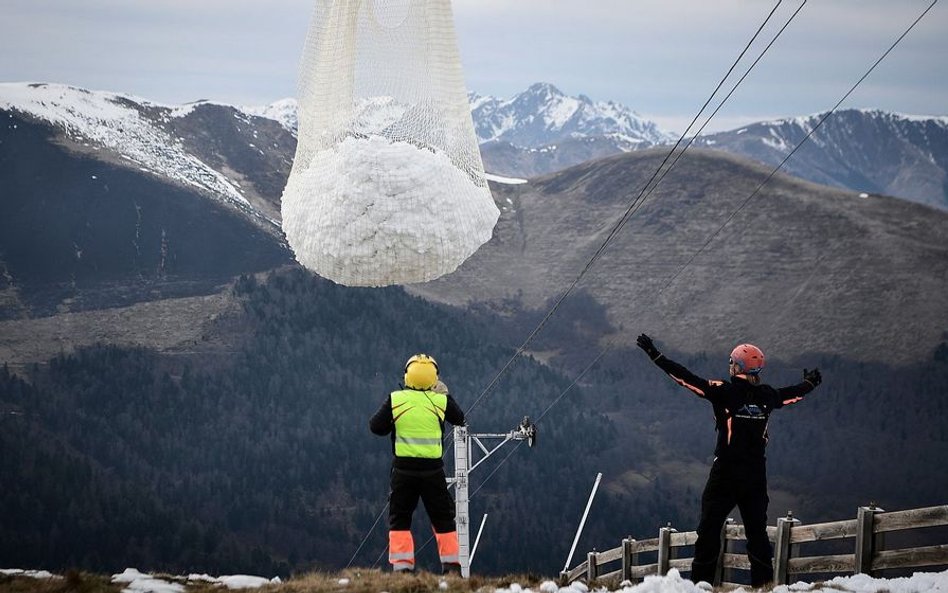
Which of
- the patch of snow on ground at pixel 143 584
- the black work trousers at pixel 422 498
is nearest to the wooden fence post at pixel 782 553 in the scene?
the black work trousers at pixel 422 498

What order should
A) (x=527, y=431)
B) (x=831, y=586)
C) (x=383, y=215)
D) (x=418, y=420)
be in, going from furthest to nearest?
(x=527, y=431) < (x=418, y=420) < (x=383, y=215) < (x=831, y=586)

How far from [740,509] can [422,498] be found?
3351 mm

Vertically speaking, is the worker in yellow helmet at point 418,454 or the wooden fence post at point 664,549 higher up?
the worker in yellow helmet at point 418,454

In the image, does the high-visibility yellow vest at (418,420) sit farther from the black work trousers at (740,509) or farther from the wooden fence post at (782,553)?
the wooden fence post at (782,553)

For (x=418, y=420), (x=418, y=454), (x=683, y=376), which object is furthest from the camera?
(x=418, y=454)

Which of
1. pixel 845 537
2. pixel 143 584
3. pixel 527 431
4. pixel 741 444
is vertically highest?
pixel 741 444

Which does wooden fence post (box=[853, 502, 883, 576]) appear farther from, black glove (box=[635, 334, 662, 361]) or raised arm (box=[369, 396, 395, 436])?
raised arm (box=[369, 396, 395, 436])

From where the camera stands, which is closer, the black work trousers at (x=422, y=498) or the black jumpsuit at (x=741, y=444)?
the black jumpsuit at (x=741, y=444)

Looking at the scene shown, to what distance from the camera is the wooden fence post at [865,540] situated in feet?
32.9

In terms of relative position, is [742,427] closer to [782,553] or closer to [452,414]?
[782,553]

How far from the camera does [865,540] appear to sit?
10086 millimetres

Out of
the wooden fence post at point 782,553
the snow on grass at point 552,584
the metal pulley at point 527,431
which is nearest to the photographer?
the snow on grass at point 552,584

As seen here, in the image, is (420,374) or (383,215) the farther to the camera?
(420,374)

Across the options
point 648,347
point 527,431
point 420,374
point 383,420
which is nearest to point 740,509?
point 648,347
